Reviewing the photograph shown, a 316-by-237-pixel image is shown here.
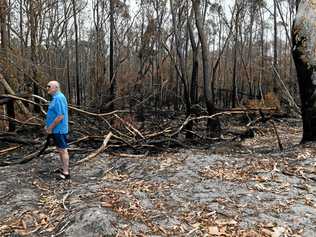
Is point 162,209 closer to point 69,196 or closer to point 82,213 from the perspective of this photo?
point 82,213

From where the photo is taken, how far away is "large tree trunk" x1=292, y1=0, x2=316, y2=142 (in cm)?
723

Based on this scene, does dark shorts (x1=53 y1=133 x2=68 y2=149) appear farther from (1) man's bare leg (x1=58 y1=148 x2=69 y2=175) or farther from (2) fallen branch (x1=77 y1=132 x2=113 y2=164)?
(2) fallen branch (x1=77 y1=132 x2=113 y2=164)

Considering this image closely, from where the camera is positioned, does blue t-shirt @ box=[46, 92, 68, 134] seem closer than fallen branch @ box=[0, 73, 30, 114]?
Yes

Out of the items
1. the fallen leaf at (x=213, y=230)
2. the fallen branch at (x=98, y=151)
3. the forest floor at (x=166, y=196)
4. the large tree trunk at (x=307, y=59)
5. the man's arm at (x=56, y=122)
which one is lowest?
the fallen leaf at (x=213, y=230)

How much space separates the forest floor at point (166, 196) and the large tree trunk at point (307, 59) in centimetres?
55

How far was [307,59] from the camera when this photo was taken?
7.24 meters

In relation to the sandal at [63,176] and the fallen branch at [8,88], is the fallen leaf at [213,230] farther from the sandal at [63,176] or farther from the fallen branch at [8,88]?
the fallen branch at [8,88]

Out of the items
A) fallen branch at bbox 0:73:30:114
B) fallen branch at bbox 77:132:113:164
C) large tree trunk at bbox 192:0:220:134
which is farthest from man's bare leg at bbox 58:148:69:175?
large tree trunk at bbox 192:0:220:134

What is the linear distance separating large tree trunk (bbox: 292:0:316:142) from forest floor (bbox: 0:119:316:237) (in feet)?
1.82

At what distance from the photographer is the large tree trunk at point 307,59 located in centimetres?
723

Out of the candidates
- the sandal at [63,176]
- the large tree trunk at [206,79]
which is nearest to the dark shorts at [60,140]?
the sandal at [63,176]

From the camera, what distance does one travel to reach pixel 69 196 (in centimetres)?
505

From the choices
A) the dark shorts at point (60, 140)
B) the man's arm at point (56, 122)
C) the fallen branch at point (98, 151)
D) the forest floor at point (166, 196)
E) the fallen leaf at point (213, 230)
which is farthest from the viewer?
the fallen branch at point (98, 151)

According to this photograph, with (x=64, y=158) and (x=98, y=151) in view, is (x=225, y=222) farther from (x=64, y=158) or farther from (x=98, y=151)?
(x=98, y=151)
